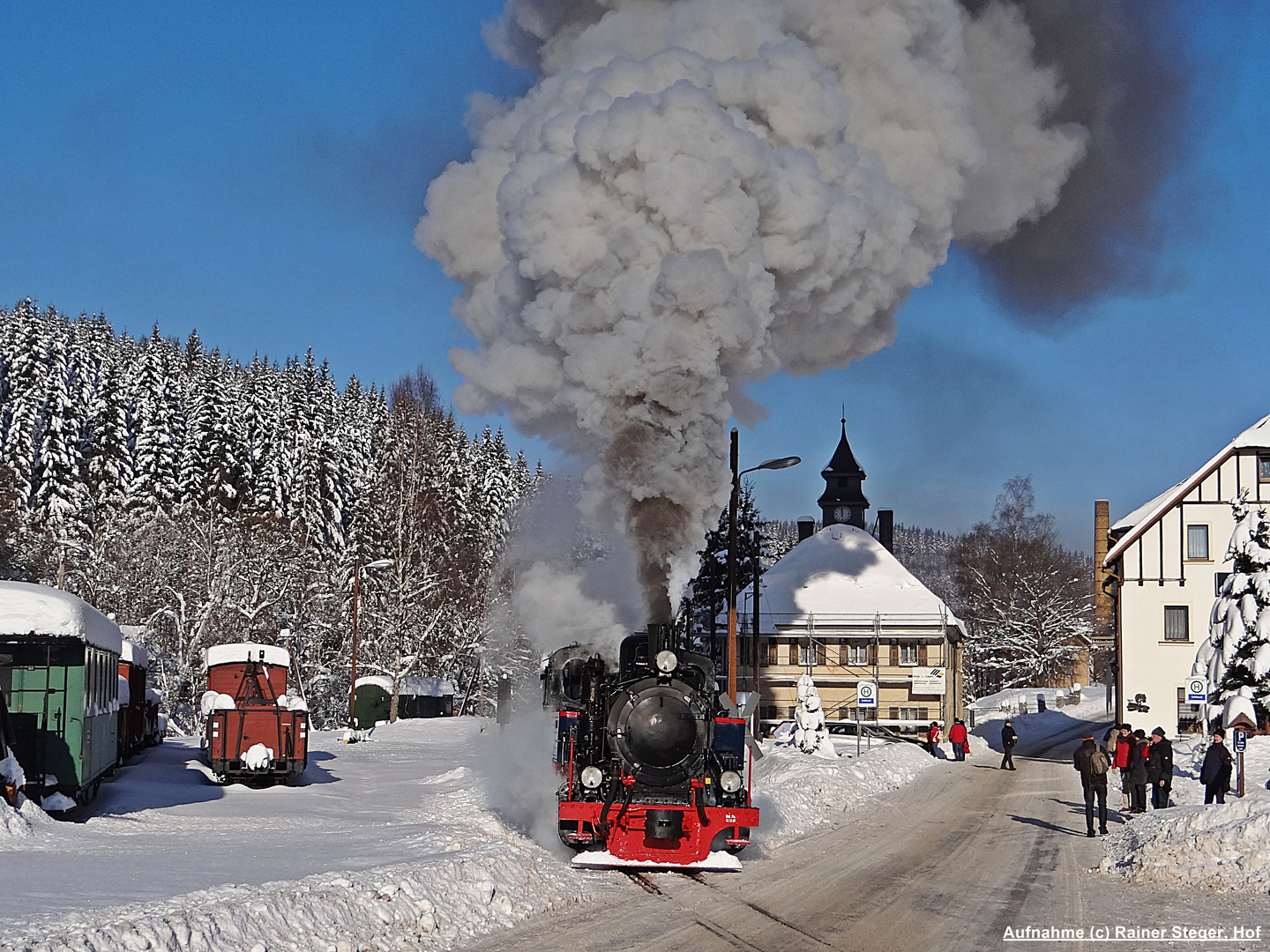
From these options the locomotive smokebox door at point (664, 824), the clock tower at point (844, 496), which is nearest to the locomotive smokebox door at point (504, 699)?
the locomotive smokebox door at point (664, 824)

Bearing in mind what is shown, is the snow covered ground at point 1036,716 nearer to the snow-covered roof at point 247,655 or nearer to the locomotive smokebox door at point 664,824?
the snow-covered roof at point 247,655

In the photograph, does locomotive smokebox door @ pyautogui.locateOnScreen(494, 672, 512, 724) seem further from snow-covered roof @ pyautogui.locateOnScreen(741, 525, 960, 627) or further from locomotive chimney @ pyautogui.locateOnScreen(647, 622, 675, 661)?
snow-covered roof @ pyautogui.locateOnScreen(741, 525, 960, 627)

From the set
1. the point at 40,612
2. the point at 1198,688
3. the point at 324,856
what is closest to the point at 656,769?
the point at 324,856

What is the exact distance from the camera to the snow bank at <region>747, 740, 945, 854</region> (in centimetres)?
1873

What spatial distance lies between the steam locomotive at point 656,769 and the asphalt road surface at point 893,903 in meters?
0.39

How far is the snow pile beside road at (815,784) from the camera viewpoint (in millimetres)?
18766

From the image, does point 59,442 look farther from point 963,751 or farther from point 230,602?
point 963,751

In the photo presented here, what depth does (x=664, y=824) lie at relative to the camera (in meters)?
13.4

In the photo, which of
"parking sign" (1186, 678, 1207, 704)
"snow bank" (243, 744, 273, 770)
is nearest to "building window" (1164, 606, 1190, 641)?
"parking sign" (1186, 678, 1207, 704)

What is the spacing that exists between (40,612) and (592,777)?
7.86 metres

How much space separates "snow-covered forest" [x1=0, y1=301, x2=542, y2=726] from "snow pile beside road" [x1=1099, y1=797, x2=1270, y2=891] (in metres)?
33.7

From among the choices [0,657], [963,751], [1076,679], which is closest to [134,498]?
[963,751]

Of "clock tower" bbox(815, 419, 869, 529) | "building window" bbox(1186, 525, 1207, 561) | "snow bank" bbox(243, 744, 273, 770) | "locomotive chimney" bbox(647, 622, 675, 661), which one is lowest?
"snow bank" bbox(243, 744, 273, 770)

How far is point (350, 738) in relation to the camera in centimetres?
3788
